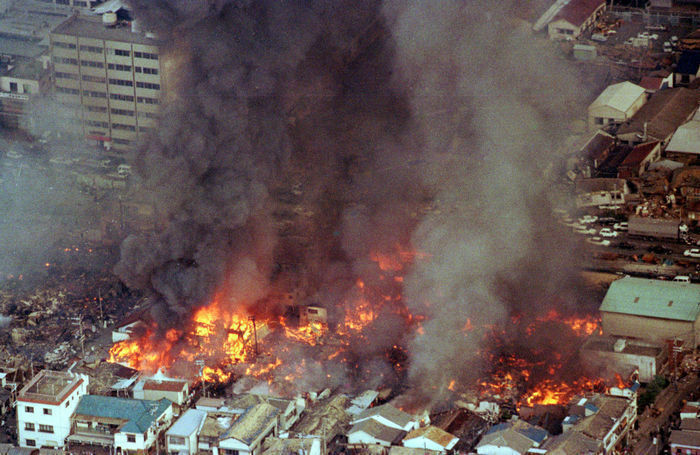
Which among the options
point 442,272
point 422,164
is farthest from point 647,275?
point 422,164

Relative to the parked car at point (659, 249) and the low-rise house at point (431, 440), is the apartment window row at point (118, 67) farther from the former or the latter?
the low-rise house at point (431, 440)

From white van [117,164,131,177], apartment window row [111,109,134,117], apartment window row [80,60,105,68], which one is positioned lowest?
white van [117,164,131,177]

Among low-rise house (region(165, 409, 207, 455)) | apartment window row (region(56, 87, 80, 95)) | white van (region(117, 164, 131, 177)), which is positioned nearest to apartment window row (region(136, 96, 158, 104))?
white van (region(117, 164, 131, 177))

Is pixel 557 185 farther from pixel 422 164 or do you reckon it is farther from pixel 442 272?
pixel 442 272

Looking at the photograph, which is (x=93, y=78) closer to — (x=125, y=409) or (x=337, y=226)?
(x=337, y=226)

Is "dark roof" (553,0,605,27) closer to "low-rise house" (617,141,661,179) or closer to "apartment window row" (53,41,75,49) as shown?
"low-rise house" (617,141,661,179)

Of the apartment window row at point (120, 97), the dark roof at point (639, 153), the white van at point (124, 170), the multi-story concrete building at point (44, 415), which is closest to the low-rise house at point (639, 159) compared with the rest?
the dark roof at point (639, 153)
